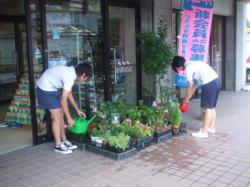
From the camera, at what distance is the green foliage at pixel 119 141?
192 inches

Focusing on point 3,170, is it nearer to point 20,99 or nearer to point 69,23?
point 20,99

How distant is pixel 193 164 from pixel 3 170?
2.62 metres

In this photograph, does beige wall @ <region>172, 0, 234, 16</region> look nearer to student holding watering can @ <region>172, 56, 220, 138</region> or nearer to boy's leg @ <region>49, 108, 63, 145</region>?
student holding watering can @ <region>172, 56, 220, 138</region>

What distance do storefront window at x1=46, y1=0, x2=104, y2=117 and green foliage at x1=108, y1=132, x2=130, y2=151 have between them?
5.83 ft

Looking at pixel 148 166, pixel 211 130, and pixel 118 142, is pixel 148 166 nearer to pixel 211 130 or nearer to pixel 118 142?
pixel 118 142

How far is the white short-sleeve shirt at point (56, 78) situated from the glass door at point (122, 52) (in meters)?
1.87

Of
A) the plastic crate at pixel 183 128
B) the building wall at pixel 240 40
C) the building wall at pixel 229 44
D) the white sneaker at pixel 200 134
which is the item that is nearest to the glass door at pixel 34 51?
the plastic crate at pixel 183 128

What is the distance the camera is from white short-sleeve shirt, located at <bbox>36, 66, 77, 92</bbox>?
4.89m

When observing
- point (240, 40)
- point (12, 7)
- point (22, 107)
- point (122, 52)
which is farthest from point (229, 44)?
point (22, 107)

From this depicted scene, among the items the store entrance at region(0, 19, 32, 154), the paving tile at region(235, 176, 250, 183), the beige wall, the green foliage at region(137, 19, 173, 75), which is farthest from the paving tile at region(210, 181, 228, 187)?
the beige wall

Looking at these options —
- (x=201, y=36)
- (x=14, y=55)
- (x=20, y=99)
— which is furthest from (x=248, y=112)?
(x=14, y=55)

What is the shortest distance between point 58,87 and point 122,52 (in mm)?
2496

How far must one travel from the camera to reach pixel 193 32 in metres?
7.41

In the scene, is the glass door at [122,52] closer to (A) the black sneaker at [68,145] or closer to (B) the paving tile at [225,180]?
(A) the black sneaker at [68,145]
